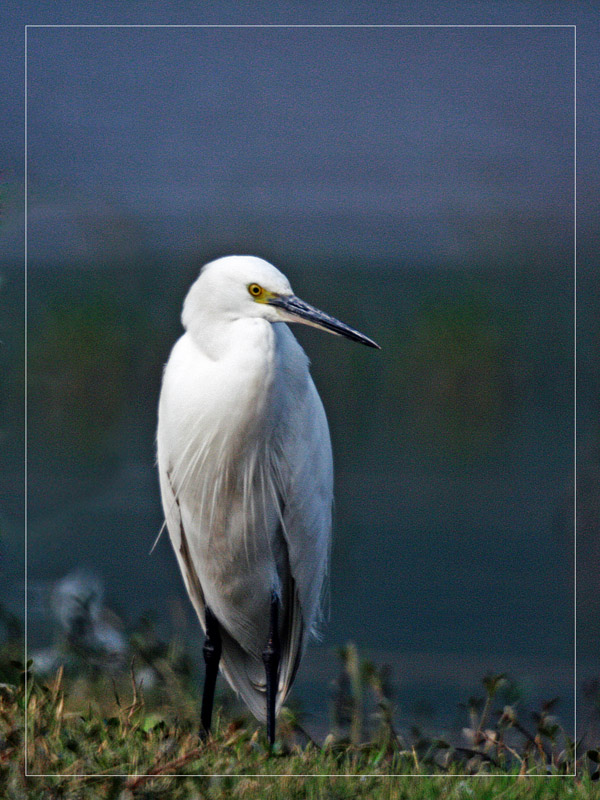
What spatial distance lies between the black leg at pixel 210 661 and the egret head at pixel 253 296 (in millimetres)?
875

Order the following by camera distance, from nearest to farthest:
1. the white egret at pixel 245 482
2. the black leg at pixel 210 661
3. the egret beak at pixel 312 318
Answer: the egret beak at pixel 312 318 → the white egret at pixel 245 482 → the black leg at pixel 210 661

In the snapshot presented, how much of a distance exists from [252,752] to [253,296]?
111 cm

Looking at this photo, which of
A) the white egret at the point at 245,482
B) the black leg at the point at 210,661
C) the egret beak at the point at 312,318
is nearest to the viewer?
the egret beak at the point at 312,318

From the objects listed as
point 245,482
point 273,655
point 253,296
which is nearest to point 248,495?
point 245,482

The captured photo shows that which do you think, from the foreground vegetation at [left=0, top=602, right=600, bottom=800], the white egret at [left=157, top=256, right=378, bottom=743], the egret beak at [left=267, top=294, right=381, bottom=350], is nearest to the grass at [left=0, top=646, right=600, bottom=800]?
the foreground vegetation at [left=0, top=602, right=600, bottom=800]

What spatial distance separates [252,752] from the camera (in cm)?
254

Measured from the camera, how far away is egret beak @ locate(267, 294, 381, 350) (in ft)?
7.65

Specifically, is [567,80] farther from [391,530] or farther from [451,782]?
[451,782]

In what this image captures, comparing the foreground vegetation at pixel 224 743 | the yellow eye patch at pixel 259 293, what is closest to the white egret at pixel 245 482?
the yellow eye patch at pixel 259 293

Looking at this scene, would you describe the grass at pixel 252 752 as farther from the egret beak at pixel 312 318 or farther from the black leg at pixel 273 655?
the egret beak at pixel 312 318

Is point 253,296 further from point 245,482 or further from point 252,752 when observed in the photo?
point 252,752

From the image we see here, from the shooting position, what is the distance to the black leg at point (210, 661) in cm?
268

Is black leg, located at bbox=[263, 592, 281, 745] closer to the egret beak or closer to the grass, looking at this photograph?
the grass

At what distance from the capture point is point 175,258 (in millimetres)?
2561
